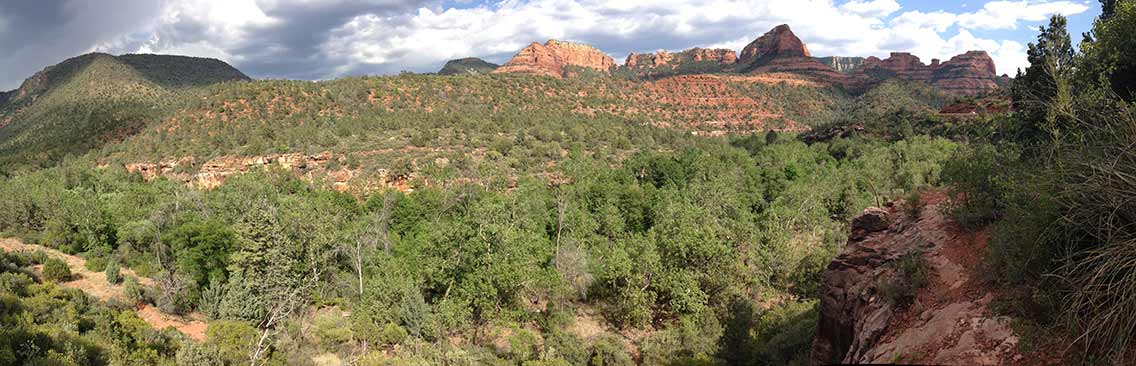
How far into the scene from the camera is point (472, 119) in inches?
2729

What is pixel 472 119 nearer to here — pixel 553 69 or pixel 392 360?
pixel 392 360

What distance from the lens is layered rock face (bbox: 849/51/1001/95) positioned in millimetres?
147500

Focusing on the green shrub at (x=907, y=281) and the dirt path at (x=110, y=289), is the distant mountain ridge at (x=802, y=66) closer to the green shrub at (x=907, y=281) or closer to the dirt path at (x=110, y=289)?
the dirt path at (x=110, y=289)

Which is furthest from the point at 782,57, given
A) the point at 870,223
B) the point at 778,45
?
the point at 870,223

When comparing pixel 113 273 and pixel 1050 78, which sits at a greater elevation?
pixel 1050 78

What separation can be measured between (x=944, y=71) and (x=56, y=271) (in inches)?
7893

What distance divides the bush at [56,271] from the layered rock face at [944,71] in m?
159

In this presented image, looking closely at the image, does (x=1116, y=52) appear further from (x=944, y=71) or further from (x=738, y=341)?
(x=944, y=71)

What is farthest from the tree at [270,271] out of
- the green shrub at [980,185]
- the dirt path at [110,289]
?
the green shrub at [980,185]

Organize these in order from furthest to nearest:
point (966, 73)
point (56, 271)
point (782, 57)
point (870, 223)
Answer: point (782, 57) → point (966, 73) → point (56, 271) → point (870, 223)

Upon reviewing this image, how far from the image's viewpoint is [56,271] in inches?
1182

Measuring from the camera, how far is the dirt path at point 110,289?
87.6ft

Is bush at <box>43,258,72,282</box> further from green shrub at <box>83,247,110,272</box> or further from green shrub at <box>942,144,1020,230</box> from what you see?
green shrub at <box>942,144,1020,230</box>

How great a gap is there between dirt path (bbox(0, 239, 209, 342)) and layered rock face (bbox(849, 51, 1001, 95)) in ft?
510
